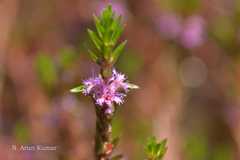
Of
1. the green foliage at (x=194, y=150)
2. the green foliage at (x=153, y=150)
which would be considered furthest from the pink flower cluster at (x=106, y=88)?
the green foliage at (x=194, y=150)

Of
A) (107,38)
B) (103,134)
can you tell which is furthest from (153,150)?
(107,38)

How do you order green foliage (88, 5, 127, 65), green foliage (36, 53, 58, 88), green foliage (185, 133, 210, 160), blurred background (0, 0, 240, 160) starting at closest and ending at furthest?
green foliage (88, 5, 127, 65)
green foliage (36, 53, 58, 88)
green foliage (185, 133, 210, 160)
blurred background (0, 0, 240, 160)

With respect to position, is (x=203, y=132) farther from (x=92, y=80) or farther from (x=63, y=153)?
(x=92, y=80)

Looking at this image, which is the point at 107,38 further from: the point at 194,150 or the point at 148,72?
the point at 148,72

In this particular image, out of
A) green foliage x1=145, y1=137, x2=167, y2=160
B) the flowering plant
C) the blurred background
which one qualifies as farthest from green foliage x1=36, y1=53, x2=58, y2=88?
green foliage x1=145, y1=137, x2=167, y2=160

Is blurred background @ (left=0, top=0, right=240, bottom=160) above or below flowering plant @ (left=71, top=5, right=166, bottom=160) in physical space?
above

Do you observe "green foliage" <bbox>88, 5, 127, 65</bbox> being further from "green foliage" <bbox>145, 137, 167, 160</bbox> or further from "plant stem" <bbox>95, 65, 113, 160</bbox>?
"green foliage" <bbox>145, 137, 167, 160</bbox>
